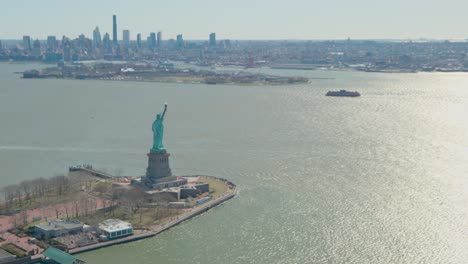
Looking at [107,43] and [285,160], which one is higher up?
[107,43]

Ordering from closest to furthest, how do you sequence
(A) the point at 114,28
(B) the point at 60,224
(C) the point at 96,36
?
(B) the point at 60,224 → (A) the point at 114,28 → (C) the point at 96,36

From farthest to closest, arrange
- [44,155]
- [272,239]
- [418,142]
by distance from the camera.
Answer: [418,142]
[44,155]
[272,239]

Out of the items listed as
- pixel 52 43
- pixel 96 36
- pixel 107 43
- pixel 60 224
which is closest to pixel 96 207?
pixel 60 224

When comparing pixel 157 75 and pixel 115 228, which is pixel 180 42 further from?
pixel 115 228

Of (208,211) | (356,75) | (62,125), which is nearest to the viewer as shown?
(208,211)

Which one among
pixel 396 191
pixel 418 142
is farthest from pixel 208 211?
pixel 418 142

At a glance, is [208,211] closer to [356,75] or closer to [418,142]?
[418,142]

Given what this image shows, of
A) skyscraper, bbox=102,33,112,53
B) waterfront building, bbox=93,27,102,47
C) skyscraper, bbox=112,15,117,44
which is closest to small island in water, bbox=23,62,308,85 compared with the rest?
skyscraper, bbox=102,33,112,53

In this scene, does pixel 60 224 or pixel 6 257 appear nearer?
pixel 6 257
